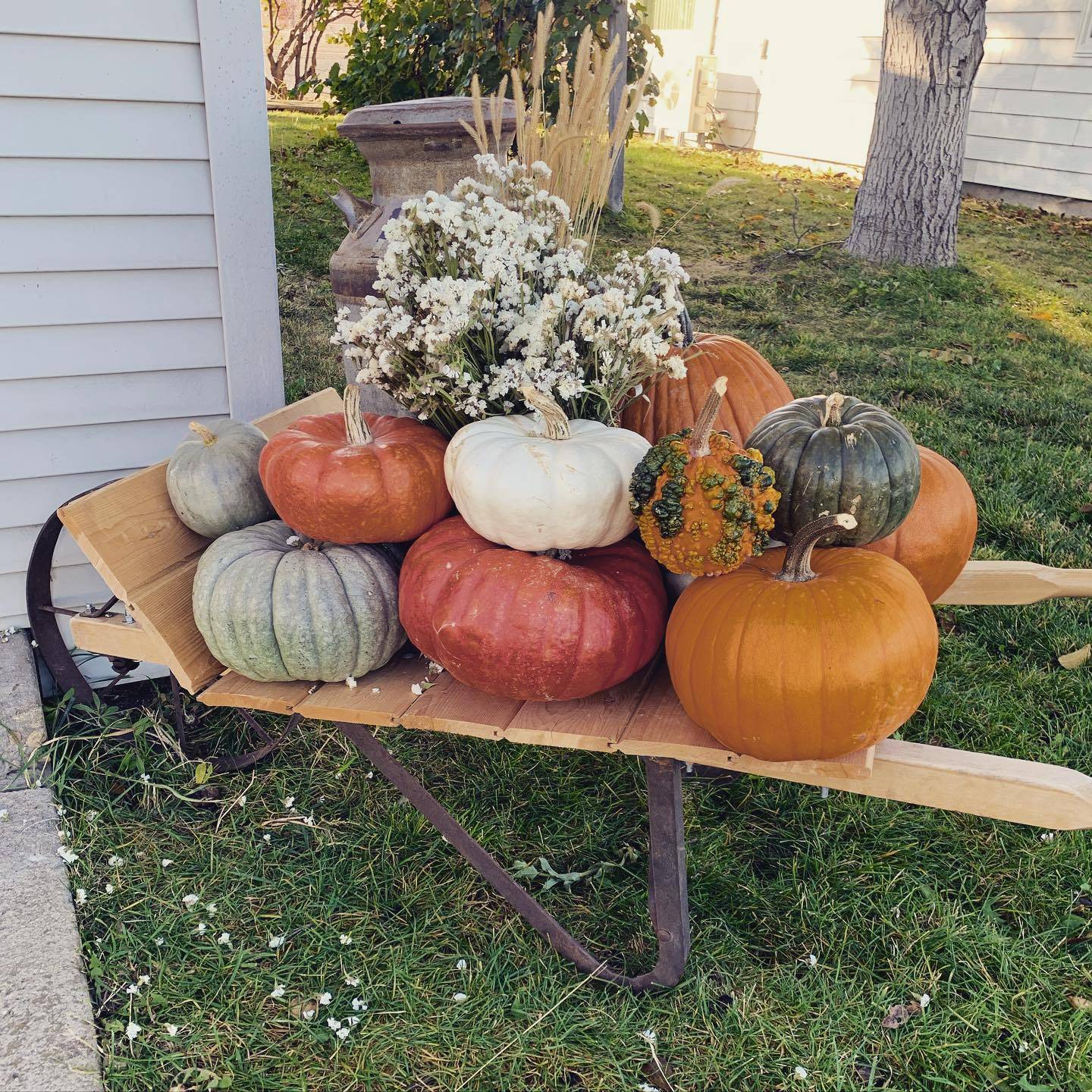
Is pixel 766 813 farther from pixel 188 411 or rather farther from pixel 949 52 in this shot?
pixel 949 52

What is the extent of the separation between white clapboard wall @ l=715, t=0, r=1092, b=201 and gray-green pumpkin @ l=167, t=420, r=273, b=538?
25.0 feet

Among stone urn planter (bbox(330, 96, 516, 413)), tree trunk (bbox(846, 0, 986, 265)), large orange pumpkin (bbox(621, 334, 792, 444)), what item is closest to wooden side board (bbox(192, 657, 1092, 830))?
large orange pumpkin (bbox(621, 334, 792, 444))

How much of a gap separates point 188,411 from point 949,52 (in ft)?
18.0

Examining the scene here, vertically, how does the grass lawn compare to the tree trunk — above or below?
below

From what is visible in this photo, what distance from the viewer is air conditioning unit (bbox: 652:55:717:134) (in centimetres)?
1207

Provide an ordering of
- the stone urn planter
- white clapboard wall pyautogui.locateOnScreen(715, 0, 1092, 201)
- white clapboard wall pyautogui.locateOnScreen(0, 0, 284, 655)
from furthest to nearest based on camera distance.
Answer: white clapboard wall pyautogui.locateOnScreen(715, 0, 1092, 201), the stone urn planter, white clapboard wall pyautogui.locateOnScreen(0, 0, 284, 655)

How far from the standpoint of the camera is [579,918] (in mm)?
2201

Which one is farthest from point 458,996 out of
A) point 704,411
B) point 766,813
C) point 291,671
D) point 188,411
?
point 188,411

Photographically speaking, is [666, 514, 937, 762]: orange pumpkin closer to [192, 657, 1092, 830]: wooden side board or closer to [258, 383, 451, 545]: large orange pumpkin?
[192, 657, 1092, 830]: wooden side board

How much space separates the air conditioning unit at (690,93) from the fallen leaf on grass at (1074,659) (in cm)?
1081

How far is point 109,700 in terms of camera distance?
2.99 metres

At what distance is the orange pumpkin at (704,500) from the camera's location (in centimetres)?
160

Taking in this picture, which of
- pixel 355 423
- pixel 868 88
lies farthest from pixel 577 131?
pixel 868 88

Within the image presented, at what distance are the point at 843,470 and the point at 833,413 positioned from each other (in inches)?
5.4
